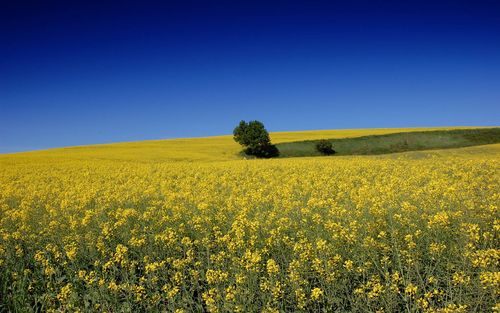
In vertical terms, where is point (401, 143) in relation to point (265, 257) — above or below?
above

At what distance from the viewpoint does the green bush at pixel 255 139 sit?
1672 inches

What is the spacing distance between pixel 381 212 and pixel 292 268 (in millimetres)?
2856

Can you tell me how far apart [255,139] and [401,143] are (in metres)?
17.2

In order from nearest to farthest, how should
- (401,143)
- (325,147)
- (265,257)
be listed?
(265,257) → (325,147) → (401,143)

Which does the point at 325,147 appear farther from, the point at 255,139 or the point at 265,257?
the point at 265,257

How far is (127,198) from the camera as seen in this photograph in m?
10.8

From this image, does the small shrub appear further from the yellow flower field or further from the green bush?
the yellow flower field

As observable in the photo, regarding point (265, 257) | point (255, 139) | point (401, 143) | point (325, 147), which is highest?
point (255, 139)

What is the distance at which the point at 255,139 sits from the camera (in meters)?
42.3

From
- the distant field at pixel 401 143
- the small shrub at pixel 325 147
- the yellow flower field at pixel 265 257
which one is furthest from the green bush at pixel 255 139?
the yellow flower field at pixel 265 257

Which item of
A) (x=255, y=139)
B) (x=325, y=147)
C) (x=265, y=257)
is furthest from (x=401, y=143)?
(x=265, y=257)

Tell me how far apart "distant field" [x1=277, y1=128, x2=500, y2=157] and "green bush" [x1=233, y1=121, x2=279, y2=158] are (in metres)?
1.70

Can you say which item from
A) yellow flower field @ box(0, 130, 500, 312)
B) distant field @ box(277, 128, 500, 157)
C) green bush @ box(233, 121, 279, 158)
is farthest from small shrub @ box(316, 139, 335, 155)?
yellow flower field @ box(0, 130, 500, 312)

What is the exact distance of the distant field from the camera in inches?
1622
